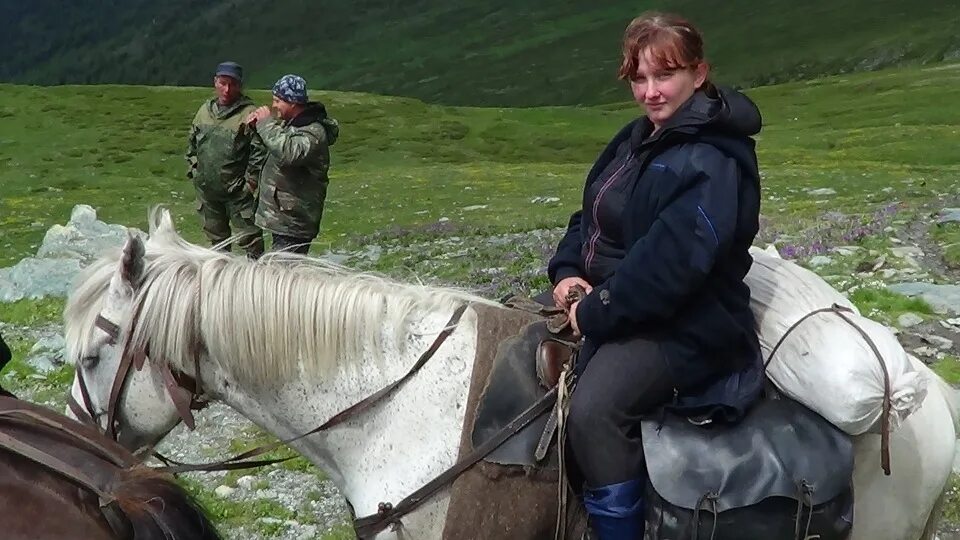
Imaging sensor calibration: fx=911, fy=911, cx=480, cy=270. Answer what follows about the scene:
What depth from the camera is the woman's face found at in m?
3.81

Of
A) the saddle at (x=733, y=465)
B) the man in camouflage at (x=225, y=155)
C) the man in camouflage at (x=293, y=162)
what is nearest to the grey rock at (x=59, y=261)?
the man in camouflage at (x=225, y=155)

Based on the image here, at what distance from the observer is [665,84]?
12.6 feet

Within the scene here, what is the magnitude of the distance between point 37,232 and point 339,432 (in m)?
28.4

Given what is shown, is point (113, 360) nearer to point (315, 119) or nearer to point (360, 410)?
point (360, 410)

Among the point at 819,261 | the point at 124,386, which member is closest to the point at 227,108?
the point at 819,261

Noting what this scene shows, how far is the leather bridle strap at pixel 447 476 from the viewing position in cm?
399

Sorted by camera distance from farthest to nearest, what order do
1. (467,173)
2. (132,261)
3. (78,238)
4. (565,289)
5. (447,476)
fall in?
(467,173)
(78,238)
(565,289)
(132,261)
(447,476)

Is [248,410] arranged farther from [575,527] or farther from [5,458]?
→ [575,527]

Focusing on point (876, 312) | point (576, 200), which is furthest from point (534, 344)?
point (576, 200)

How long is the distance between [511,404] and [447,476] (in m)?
0.42

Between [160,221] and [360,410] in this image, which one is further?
[160,221]

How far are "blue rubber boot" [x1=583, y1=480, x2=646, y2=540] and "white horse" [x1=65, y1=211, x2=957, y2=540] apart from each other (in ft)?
2.17

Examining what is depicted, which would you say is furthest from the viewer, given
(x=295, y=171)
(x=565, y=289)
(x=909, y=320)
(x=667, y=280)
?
(x=295, y=171)

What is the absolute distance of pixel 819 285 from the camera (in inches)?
172
